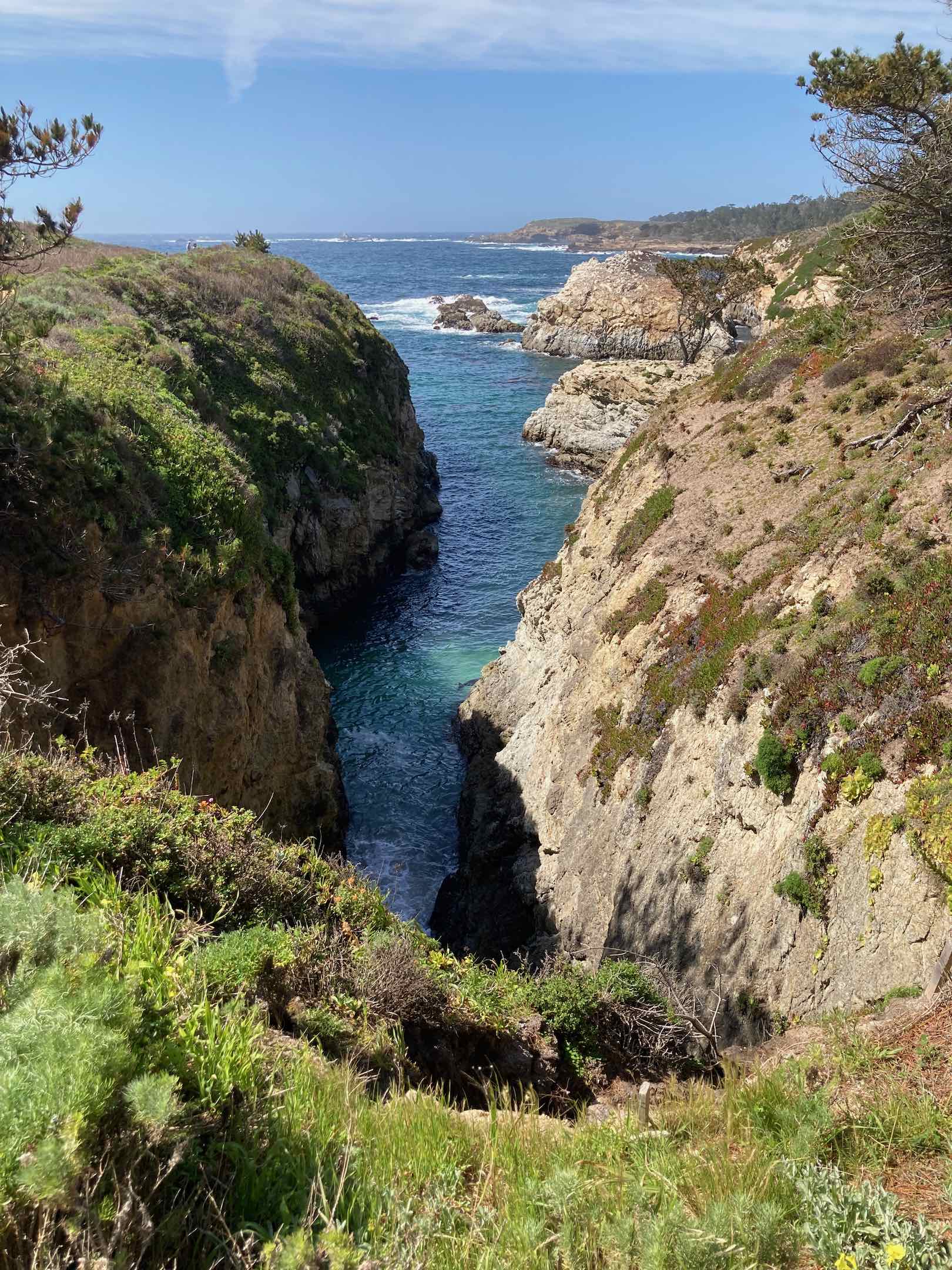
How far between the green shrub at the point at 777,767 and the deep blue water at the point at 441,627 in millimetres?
10687

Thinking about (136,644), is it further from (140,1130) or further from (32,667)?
(140,1130)

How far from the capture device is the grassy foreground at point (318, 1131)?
3.35 meters

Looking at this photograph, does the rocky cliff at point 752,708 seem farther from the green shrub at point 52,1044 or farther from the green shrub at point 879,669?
the green shrub at point 52,1044

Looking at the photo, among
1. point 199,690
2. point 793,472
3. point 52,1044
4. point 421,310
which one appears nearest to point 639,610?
point 793,472

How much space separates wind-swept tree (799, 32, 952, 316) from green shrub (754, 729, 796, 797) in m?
9.82

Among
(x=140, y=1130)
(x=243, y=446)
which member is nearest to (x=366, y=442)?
(x=243, y=446)

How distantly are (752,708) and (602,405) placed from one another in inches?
1744

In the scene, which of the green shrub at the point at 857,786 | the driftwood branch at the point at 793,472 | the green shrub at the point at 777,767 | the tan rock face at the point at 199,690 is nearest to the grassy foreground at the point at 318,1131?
the green shrub at the point at 857,786

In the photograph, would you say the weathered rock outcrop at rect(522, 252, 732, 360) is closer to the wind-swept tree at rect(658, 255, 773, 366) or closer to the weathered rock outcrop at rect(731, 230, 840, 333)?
the weathered rock outcrop at rect(731, 230, 840, 333)

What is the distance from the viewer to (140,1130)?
348 centimetres

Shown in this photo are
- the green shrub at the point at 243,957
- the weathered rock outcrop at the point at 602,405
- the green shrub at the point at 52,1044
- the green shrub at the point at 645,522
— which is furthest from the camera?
the weathered rock outcrop at the point at 602,405

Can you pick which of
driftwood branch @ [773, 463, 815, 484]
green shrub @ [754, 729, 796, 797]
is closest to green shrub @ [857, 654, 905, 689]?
green shrub @ [754, 729, 796, 797]

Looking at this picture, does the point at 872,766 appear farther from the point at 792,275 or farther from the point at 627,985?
the point at 792,275

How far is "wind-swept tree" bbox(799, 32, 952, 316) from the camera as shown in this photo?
45.1 ft
